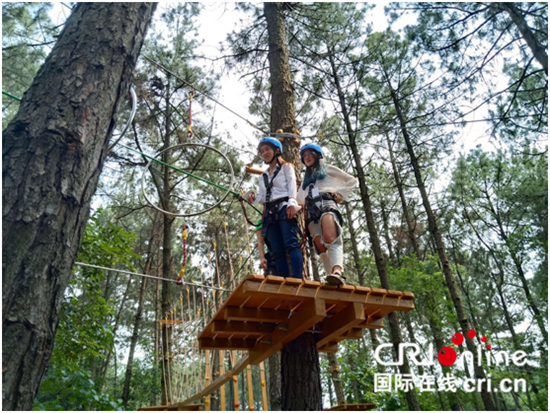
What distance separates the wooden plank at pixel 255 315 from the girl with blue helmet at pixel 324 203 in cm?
38

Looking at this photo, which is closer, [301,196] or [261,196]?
[261,196]

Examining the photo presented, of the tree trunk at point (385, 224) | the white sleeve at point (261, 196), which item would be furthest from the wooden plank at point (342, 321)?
the tree trunk at point (385, 224)

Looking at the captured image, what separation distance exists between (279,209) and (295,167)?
85 centimetres

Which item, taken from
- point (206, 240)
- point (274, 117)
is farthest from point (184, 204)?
point (274, 117)

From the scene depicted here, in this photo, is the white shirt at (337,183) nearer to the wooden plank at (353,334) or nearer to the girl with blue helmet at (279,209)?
the girl with blue helmet at (279,209)

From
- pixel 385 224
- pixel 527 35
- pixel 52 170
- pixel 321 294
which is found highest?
pixel 385 224

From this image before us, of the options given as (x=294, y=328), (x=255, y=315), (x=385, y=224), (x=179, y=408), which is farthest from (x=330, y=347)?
(x=385, y=224)

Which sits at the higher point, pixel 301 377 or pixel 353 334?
pixel 353 334

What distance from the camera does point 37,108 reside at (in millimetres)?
1073

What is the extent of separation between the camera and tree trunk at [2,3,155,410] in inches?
34.1

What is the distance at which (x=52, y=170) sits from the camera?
1.00m

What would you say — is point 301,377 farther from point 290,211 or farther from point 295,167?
point 295,167

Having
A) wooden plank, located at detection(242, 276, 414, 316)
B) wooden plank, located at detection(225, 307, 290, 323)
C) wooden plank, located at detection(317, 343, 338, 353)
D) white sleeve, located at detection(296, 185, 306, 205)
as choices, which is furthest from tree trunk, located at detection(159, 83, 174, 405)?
wooden plank, located at detection(242, 276, 414, 316)

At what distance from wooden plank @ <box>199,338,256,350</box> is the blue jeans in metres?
0.57
